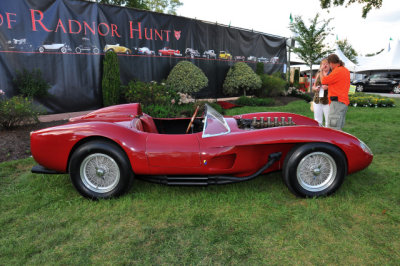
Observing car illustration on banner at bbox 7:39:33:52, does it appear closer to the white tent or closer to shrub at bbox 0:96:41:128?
shrub at bbox 0:96:41:128

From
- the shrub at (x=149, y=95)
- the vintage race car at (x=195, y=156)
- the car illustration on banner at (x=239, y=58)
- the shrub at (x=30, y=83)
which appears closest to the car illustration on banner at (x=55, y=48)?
the shrub at (x=30, y=83)

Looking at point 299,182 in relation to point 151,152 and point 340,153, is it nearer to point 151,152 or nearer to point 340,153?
point 340,153

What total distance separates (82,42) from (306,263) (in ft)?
26.7

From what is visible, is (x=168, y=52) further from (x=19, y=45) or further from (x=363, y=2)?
(x=363, y=2)

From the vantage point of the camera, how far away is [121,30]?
8.49 m

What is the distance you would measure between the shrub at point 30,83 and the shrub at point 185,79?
3.93 m

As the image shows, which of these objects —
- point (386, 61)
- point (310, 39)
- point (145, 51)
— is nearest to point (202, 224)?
point (145, 51)

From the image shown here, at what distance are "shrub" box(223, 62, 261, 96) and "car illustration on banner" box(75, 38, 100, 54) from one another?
6091 mm

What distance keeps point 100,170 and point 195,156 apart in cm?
104

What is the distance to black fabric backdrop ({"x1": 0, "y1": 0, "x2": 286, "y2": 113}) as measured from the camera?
257 inches

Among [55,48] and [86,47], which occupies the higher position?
[86,47]

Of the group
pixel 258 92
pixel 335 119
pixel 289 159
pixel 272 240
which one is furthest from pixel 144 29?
pixel 272 240

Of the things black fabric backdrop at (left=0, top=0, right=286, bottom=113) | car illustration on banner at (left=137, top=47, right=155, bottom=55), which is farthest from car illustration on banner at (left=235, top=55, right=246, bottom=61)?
car illustration on banner at (left=137, top=47, right=155, bottom=55)

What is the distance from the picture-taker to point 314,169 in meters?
2.72
